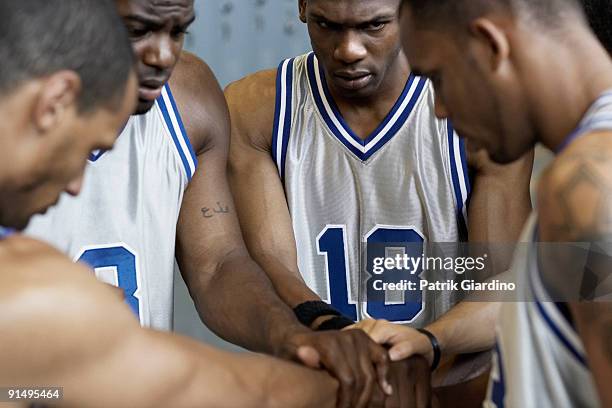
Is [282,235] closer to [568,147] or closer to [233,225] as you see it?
[233,225]

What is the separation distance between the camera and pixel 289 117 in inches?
91.7

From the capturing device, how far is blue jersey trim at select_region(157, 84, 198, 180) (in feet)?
6.91

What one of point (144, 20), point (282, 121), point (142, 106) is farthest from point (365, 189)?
point (144, 20)

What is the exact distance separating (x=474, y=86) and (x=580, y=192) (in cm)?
29

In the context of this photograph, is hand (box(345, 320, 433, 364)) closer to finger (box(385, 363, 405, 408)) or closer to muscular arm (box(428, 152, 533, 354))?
finger (box(385, 363, 405, 408))

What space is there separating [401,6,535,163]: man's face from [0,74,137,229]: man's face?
0.42 meters

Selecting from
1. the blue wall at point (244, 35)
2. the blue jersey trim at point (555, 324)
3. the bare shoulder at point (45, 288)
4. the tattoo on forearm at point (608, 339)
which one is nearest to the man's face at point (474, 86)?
the blue jersey trim at point (555, 324)

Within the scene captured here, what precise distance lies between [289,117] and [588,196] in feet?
4.22

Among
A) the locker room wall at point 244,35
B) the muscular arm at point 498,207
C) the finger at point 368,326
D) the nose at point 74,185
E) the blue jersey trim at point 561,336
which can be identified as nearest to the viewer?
the blue jersey trim at point 561,336

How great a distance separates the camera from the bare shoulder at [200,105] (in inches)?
84.4

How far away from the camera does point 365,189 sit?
7.50ft

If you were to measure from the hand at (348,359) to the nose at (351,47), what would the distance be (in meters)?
0.64

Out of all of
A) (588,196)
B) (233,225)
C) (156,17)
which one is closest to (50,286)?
(588,196)

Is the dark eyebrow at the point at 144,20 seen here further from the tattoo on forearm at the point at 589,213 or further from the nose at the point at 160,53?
the tattoo on forearm at the point at 589,213
